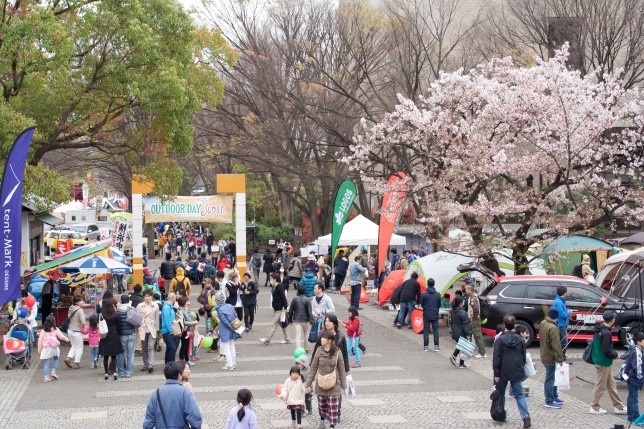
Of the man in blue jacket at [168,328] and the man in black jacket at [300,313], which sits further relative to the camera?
the man in black jacket at [300,313]

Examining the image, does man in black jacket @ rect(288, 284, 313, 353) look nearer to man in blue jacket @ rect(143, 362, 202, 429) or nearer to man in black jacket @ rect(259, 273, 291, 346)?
man in black jacket @ rect(259, 273, 291, 346)

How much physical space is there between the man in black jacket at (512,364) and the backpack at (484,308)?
21.1ft

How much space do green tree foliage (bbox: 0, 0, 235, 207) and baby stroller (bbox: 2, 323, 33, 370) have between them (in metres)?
3.14

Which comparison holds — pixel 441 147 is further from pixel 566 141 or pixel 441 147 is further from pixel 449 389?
pixel 449 389

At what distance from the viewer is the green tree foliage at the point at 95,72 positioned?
17.0 meters

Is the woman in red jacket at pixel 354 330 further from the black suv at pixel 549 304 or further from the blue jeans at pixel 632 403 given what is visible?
the blue jeans at pixel 632 403

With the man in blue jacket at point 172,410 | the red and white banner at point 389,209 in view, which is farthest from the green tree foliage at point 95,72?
the man in blue jacket at point 172,410

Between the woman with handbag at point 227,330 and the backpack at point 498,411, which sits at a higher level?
the woman with handbag at point 227,330

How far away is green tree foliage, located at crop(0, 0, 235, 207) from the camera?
1695 cm

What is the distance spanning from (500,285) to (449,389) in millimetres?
4425

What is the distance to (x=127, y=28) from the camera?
59.1 feet

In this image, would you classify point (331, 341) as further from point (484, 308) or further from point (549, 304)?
point (549, 304)

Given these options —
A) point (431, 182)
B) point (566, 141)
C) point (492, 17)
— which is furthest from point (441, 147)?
point (492, 17)

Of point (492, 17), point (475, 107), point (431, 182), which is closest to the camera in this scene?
point (431, 182)
